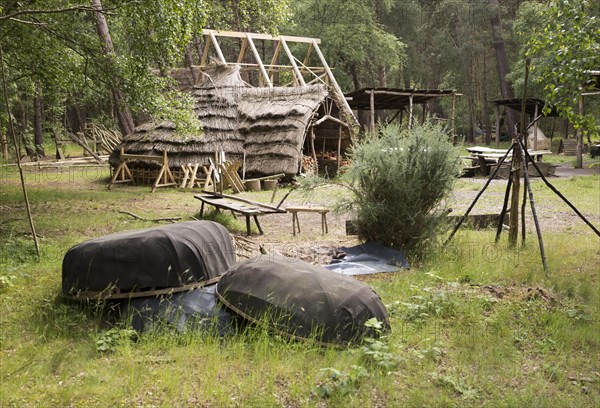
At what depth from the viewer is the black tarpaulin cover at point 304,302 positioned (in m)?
4.41

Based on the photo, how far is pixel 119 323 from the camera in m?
4.83

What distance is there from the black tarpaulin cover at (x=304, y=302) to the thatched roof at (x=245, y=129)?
12.5 metres

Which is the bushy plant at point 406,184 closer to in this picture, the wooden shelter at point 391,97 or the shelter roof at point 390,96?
the wooden shelter at point 391,97

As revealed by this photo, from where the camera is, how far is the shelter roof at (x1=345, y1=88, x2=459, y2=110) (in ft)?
69.6

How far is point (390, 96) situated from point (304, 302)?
760 inches

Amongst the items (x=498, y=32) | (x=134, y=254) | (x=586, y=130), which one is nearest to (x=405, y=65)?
(x=498, y=32)

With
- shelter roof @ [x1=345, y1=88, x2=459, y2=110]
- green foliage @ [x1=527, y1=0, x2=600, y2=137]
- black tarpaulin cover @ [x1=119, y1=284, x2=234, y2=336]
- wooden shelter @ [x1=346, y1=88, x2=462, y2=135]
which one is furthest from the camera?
shelter roof @ [x1=345, y1=88, x2=459, y2=110]

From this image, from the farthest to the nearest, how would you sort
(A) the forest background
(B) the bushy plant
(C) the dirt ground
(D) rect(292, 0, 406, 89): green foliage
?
(D) rect(292, 0, 406, 89): green foliage
(C) the dirt ground
(B) the bushy plant
(A) the forest background

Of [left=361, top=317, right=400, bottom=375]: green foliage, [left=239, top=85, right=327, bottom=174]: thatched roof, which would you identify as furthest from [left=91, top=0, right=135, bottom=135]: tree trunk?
[left=361, top=317, right=400, bottom=375]: green foliage

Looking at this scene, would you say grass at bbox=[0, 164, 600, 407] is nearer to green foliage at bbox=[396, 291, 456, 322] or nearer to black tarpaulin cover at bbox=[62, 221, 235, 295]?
green foliage at bbox=[396, 291, 456, 322]

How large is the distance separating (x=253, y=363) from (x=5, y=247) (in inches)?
184

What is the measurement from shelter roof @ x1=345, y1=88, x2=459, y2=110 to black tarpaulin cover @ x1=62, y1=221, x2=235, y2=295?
54.3 ft

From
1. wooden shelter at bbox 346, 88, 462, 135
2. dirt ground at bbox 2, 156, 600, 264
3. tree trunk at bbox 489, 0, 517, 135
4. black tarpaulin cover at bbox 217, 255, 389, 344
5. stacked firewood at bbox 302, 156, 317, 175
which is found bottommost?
dirt ground at bbox 2, 156, 600, 264

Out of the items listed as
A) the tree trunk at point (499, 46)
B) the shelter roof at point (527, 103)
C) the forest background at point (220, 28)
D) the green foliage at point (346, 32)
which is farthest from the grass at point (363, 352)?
the tree trunk at point (499, 46)
